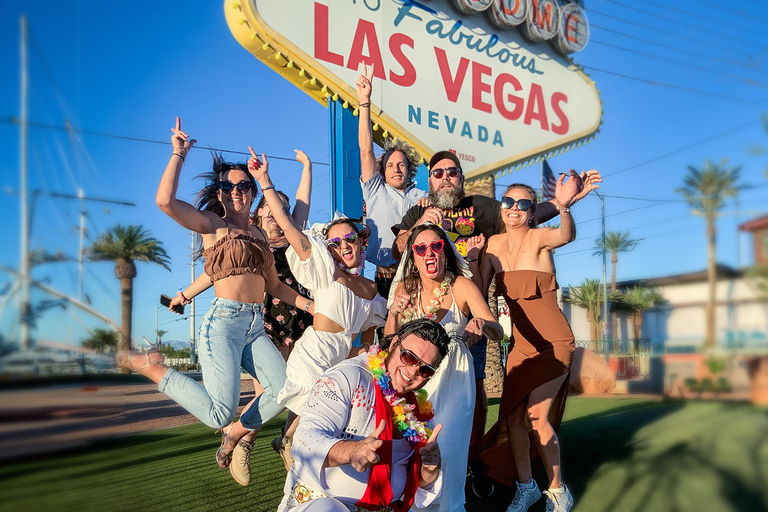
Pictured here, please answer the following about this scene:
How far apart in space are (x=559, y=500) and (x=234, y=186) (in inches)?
102

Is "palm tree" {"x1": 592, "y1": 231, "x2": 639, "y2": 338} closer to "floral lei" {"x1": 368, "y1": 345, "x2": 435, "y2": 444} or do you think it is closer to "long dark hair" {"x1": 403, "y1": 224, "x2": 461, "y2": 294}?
"long dark hair" {"x1": 403, "y1": 224, "x2": 461, "y2": 294}

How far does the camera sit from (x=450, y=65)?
17.8 feet

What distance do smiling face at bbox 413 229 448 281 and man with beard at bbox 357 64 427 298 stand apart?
0.85 m

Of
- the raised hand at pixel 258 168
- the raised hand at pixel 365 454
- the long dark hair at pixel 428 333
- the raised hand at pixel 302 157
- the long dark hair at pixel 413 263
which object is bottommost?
the raised hand at pixel 365 454

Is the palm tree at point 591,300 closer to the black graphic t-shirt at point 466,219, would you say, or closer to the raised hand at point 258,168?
the black graphic t-shirt at point 466,219

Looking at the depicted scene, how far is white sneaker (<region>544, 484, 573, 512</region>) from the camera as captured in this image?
3.40 meters

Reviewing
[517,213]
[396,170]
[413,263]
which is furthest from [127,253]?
[517,213]

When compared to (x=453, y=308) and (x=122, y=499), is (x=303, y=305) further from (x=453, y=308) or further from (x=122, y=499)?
(x=122, y=499)

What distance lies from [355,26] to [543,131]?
2.35 meters

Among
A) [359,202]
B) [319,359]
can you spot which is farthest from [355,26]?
[319,359]

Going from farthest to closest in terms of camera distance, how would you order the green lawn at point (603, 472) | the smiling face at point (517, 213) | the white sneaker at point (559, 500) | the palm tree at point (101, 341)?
the smiling face at point (517, 213), the white sneaker at point (559, 500), the palm tree at point (101, 341), the green lawn at point (603, 472)

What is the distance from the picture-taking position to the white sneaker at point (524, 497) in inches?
136

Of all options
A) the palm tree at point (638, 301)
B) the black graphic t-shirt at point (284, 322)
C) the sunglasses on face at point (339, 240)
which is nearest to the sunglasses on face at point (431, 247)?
the sunglasses on face at point (339, 240)

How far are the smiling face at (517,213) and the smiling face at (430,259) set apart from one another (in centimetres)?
61
